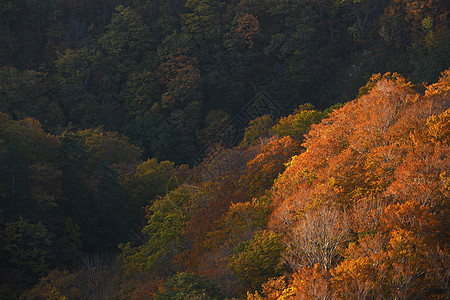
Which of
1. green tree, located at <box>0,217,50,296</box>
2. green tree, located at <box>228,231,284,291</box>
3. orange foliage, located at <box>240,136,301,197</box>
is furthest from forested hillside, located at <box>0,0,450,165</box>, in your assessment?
green tree, located at <box>228,231,284,291</box>

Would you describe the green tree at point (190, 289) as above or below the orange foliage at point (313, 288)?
below

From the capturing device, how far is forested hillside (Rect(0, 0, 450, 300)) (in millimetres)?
17828

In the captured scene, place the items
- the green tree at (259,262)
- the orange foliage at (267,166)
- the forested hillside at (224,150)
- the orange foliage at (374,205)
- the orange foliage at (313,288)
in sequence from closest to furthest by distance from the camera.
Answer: the orange foliage at (313,288), the orange foliage at (374,205), the forested hillside at (224,150), the green tree at (259,262), the orange foliage at (267,166)

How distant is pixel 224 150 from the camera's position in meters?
44.1

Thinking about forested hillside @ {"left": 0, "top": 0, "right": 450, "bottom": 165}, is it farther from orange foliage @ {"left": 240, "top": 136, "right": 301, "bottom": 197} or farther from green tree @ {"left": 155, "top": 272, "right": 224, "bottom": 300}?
green tree @ {"left": 155, "top": 272, "right": 224, "bottom": 300}

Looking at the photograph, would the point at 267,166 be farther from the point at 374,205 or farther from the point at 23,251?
the point at 23,251

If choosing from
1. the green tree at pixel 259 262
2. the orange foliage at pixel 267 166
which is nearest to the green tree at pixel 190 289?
the green tree at pixel 259 262

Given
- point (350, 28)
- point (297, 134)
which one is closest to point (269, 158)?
point (297, 134)

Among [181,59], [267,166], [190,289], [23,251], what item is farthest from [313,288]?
[181,59]

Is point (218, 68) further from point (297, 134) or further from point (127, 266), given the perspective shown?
point (127, 266)

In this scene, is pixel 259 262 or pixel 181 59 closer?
pixel 259 262

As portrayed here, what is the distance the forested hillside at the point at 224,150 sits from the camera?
17828mm

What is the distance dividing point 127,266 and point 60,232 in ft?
28.5

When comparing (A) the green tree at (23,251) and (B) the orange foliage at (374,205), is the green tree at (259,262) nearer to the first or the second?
(B) the orange foliage at (374,205)
